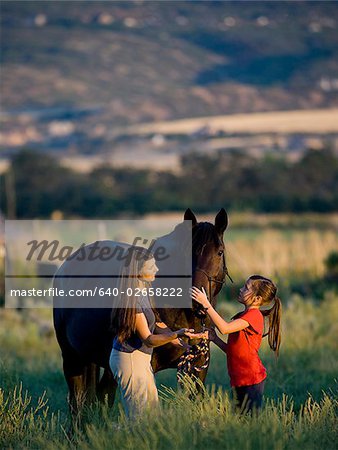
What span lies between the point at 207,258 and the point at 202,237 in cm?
16

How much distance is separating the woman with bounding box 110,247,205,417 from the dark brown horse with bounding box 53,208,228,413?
0.40 m

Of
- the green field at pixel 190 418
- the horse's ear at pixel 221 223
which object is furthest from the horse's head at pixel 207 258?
the green field at pixel 190 418

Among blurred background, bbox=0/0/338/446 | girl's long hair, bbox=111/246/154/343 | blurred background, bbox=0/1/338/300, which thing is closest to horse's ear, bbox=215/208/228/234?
girl's long hair, bbox=111/246/154/343

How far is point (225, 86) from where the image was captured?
232 feet

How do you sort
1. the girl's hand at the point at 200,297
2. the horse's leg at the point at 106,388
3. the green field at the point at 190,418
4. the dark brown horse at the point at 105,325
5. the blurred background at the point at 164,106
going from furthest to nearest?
the blurred background at the point at 164,106
the horse's leg at the point at 106,388
the dark brown horse at the point at 105,325
the girl's hand at the point at 200,297
the green field at the point at 190,418

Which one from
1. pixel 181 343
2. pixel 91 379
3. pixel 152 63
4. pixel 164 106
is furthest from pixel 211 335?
pixel 152 63

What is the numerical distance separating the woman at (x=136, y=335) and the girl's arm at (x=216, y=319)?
23cm

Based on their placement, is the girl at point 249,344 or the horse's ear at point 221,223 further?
the horse's ear at point 221,223

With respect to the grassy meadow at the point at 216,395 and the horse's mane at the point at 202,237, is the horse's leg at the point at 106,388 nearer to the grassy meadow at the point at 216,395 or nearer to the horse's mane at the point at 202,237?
the grassy meadow at the point at 216,395

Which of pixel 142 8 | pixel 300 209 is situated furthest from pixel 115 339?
pixel 142 8

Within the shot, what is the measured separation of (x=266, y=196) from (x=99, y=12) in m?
28.9

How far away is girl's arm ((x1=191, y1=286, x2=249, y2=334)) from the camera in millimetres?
6711

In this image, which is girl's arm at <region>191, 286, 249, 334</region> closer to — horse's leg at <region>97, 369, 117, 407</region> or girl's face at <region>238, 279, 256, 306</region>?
girl's face at <region>238, 279, 256, 306</region>

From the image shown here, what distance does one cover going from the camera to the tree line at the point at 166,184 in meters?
58.7
